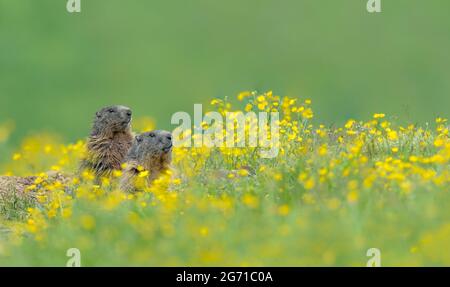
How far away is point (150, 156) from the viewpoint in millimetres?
11859

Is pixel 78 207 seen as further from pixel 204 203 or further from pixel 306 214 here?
pixel 306 214

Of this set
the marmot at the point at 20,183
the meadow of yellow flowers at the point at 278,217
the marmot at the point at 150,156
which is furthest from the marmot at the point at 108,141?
the meadow of yellow flowers at the point at 278,217

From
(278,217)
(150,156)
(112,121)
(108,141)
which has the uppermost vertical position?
(112,121)

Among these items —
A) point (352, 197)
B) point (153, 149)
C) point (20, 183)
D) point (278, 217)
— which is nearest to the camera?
point (352, 197)

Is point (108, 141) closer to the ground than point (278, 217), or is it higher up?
higher up

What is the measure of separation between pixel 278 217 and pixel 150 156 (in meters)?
3.95

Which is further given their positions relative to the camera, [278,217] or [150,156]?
[150,156]

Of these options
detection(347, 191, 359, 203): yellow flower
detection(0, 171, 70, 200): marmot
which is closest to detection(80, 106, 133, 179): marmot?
detection(0, 171, 70, 200): marmot

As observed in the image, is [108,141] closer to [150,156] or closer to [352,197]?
[150,156]

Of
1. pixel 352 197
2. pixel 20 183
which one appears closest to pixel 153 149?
pixel 20 183

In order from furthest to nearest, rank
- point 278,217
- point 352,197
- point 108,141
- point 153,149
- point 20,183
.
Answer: point 108,141, point 20,183, point 153,149, point 278,217, point 352,197

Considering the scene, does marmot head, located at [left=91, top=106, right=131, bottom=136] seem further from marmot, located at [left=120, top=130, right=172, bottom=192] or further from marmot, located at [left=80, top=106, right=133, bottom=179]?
marmot, located at [left=120, top=130, right=172, bottom=192]

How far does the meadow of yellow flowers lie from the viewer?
732cm
